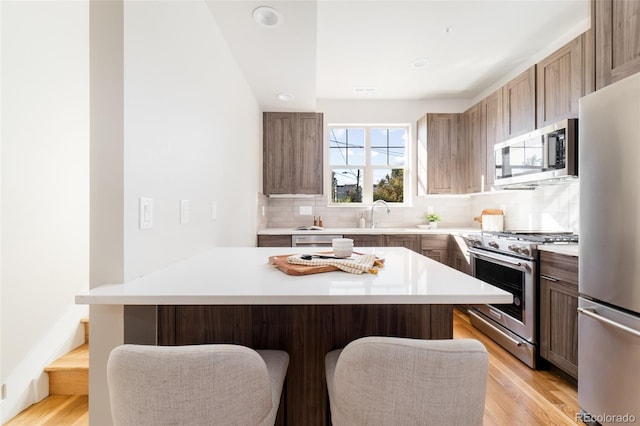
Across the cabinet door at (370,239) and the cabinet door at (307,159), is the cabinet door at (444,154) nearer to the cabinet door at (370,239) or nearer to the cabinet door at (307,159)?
the cabinet door at (370,239)

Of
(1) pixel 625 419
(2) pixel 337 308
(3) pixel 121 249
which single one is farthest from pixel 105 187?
(1) pixel 625 419

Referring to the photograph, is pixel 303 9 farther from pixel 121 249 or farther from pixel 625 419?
pixel 625 419

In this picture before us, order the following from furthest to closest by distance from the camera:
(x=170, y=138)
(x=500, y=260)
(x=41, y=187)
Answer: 1. (x=500, y=260)
2. (x=41, y=187)
3. (x=170, y=138)

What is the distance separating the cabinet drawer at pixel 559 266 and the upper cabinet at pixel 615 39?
1.02 m

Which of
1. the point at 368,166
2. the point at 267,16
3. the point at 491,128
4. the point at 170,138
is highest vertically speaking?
the point at 267,16

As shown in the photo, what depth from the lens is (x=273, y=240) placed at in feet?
11.0

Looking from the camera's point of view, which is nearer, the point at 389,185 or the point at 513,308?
the point at 513,308

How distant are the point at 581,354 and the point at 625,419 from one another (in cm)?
32

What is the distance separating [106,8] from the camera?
102 centimetres

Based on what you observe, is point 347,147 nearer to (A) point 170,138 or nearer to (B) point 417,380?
(A) point 170,138

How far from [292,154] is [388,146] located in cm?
141

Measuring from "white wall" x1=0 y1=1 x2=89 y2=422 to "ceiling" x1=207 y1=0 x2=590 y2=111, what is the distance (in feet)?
3.72

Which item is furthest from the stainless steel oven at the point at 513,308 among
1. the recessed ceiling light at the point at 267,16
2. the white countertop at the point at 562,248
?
the recessed ceiling light at the point at 267,16

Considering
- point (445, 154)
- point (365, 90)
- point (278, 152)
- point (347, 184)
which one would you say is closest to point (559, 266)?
point (445, 154)
